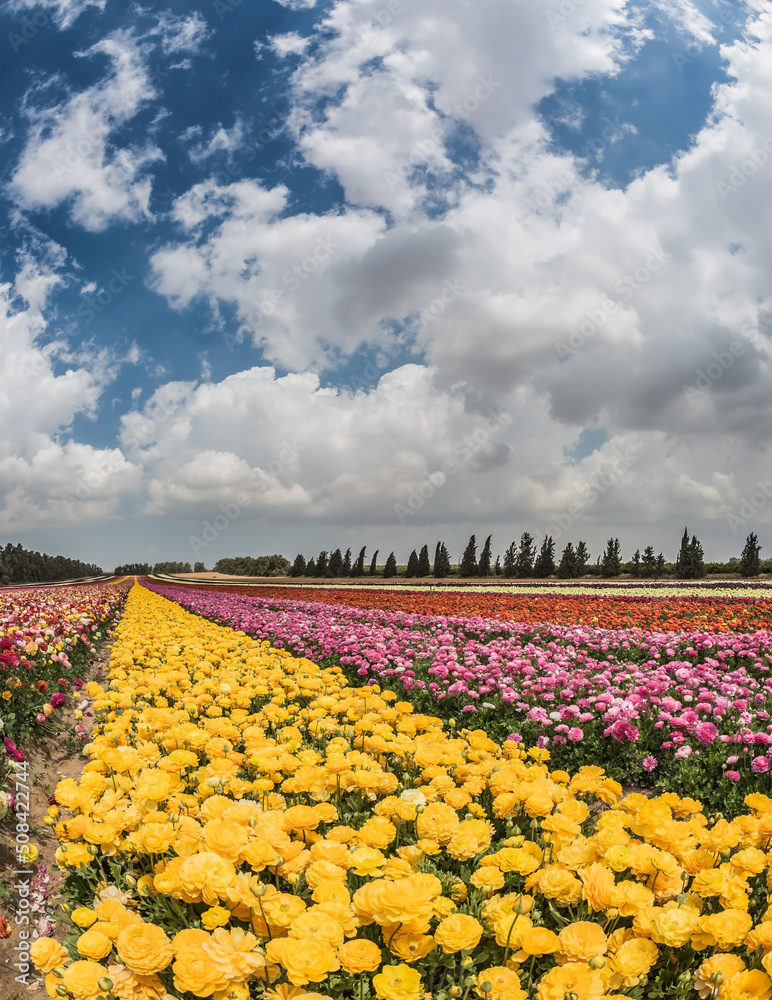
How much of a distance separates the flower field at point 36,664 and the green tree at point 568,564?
158 feet

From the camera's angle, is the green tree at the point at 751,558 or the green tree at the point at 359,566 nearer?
the green tree at the point at 751,558

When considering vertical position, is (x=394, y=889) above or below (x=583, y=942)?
above

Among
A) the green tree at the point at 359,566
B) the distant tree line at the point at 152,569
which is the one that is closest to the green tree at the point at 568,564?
the green tree at the point at 359,566

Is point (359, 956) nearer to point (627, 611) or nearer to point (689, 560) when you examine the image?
point (627, 611)

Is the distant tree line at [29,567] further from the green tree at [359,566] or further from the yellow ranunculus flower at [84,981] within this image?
the yellow ranunculus flower at [84,981]

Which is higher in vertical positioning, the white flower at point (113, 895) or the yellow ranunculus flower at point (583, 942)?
the yellow ranunculus flower at point (583, 942)

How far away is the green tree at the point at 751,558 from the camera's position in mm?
43312

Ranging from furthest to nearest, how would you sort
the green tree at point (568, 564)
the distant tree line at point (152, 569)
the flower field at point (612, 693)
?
the distant tree line at point (152, 569), the green tree at point (568, 564), the flower field at point (612, 693)

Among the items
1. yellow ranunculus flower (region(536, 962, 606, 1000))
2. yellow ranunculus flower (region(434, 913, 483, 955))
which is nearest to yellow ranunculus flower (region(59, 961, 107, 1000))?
yellow ranunculus flower (region(434, 913, 483, 955))

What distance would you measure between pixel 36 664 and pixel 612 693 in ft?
24.9

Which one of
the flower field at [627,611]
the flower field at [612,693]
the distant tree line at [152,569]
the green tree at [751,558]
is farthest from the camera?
the distant tree line at [152,569]

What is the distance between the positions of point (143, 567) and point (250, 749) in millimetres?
139899

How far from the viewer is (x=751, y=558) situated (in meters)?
43.5

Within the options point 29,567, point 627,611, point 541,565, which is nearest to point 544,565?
point 541,565
